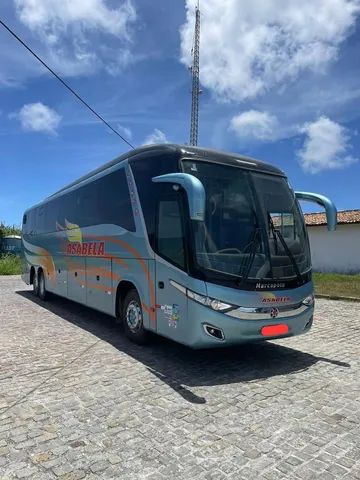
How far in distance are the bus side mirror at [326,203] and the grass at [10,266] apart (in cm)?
2190

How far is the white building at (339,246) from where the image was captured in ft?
84.7

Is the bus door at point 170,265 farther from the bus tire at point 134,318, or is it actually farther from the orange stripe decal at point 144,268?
the bus tire at point 134,318

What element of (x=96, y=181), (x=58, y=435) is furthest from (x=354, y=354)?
(x=96, y=181)

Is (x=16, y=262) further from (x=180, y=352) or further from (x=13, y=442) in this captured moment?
(x=13, y=442)

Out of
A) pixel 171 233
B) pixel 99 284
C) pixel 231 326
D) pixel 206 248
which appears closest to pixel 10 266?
pixel 99 284

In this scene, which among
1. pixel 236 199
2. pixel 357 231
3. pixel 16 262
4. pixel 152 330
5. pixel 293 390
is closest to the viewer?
pixel 293 390

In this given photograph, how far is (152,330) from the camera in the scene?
21.9 ft

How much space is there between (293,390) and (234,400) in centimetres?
84

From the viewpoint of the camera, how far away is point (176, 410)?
456 cm

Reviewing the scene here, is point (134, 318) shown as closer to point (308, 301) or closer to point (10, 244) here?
point (308, 301)

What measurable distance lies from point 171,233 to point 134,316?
199 cm

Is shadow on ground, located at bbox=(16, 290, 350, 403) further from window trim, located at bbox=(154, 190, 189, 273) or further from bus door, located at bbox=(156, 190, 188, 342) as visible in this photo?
window trim, located at bbox=(154, 190, 189, 273)

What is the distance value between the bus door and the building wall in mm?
21065

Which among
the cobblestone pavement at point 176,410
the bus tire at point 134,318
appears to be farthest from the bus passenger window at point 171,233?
Result: the cobblestone pavement at point 176,410
